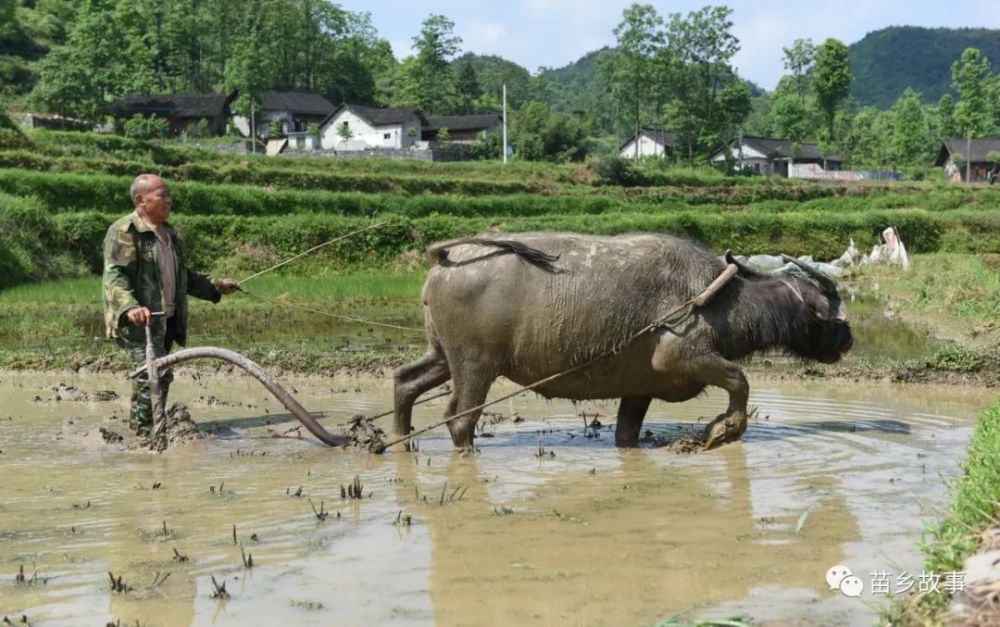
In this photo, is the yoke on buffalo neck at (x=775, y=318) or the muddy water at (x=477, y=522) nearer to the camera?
the muddy water at (x=477, y=522)

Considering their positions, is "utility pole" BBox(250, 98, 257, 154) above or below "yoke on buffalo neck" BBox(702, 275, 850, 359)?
above

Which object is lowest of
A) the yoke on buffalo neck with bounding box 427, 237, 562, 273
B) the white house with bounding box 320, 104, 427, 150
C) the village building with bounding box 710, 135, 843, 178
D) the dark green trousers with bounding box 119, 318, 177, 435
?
the dark green trousers with bounding box 119, 318, 177, 435

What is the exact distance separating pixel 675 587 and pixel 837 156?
77.5 meters

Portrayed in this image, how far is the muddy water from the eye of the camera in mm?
4207

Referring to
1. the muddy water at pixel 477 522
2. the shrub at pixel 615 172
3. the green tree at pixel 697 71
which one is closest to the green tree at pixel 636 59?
the green tree at pixel 697 71

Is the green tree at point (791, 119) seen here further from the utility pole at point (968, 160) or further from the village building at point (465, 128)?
the village building at point (465, 128)

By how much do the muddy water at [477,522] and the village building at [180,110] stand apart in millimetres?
58100

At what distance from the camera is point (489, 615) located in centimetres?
408

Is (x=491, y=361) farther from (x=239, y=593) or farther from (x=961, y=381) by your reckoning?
(x=961, y=381)

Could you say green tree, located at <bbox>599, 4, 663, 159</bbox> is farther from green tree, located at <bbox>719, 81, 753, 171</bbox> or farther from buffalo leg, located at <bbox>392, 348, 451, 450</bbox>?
buffalo leg, located at <bbox>392, 348, 451, 450</bbox>

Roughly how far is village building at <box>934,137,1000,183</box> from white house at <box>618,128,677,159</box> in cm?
1697

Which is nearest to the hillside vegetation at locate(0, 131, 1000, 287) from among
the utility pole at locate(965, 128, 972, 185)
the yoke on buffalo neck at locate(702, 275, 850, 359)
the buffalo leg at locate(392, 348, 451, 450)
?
the yoke on buffalo neck at locate(702, 275, 850, 359)

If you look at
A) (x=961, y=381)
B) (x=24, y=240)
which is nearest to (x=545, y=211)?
(x=24, y=240)

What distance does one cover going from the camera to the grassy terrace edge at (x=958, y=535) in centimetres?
350
